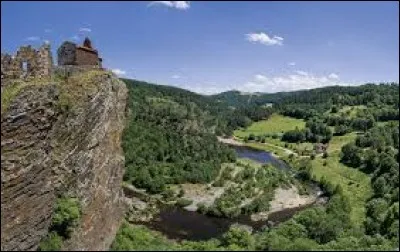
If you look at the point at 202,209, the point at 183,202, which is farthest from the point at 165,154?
the point at 202,209

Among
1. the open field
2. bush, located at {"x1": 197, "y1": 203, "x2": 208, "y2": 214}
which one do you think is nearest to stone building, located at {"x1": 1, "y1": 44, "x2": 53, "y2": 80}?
bush, located at {"x1": 197, "y1": 203, "x2": 208, "y2": 214}

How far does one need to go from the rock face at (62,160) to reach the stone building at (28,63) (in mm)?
2167

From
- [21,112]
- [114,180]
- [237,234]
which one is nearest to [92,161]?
[114,180]

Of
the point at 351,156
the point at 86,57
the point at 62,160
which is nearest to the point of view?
the point at 62,160

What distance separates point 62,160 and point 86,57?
14.6 meters

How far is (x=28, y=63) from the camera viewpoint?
175 ft

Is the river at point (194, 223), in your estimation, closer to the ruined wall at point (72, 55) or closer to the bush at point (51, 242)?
the ruined wall at point (72, 55)

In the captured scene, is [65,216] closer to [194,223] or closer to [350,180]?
[194,223]

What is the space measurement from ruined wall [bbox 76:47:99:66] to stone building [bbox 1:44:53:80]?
6.38 meters

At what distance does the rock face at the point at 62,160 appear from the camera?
157 ft

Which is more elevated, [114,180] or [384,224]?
[114,180]

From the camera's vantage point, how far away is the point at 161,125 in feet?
632

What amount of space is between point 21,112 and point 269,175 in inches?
4908

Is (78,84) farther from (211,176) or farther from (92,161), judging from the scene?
(211,176)
